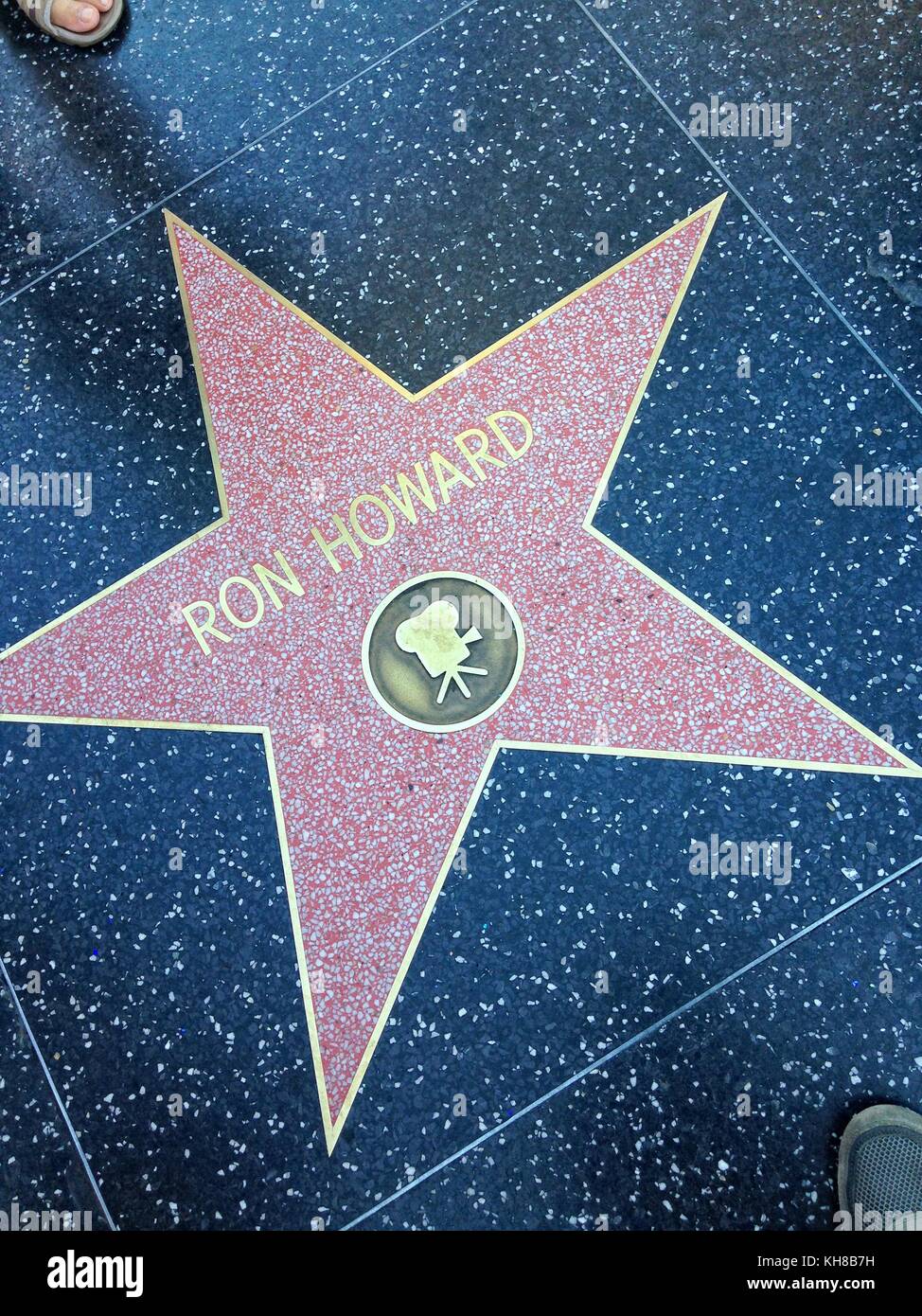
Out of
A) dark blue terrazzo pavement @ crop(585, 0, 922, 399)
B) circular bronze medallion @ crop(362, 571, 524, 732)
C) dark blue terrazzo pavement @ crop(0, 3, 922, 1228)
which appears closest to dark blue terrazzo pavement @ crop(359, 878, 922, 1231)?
dark blue terrazzo pavement @ crop(0, 3, 922, 1228)

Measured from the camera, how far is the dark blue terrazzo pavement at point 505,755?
6.35 ft

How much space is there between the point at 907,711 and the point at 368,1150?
1.31 metres

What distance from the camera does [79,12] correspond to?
2361mm

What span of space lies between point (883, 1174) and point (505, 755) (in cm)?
99

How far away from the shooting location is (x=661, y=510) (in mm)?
2127

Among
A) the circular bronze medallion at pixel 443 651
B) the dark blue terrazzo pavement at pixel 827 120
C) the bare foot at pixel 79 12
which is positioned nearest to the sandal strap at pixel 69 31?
the bare foot at pixel 79 12

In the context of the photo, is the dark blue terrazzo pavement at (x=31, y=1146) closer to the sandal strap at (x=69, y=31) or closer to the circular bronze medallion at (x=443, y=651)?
the circular bronze medallion at (x=443, y=651)

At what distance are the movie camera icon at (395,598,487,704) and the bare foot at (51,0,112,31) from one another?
156 centimetres

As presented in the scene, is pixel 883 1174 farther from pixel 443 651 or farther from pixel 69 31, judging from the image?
pixel 69 31

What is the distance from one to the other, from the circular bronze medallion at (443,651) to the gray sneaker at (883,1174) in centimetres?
102

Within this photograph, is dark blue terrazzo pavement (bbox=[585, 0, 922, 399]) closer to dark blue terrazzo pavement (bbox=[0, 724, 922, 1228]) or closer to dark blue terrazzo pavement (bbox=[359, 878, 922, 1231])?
dark blue terrazzo pavement (bbox=[0, 724, 922, 1228])
